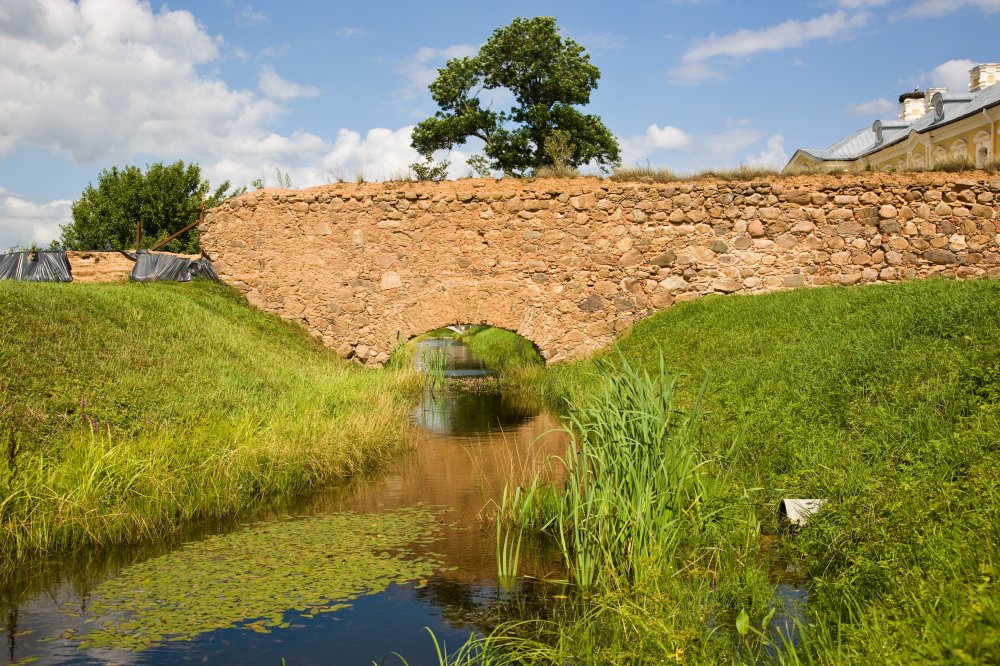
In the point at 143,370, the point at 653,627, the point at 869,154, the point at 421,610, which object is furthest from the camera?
the point at 869,154

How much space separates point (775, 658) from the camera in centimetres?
387

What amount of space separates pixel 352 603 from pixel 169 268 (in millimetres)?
10912

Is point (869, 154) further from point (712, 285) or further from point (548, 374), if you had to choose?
point (548, 374)

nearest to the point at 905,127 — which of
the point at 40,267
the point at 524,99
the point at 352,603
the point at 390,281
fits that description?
the point at 524,99

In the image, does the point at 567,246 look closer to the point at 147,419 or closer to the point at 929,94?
the point at 147,419

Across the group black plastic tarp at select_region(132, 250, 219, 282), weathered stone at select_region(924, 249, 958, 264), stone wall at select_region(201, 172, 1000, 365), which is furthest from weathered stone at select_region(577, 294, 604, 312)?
black plastic tarp at select_region(132, 250, 219, 282)

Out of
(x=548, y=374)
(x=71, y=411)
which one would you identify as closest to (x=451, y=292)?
(x=548, y=374)

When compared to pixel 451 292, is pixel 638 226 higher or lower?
higher

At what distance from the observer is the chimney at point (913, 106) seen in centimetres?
3353

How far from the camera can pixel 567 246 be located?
13.6 m

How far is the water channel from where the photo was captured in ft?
14.2

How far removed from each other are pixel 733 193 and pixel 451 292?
5.01 meters

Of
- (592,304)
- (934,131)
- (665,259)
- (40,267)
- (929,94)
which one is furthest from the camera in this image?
(929,94)

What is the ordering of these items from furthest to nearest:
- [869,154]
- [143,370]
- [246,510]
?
1. [869,154]
2. [143,370]
3. [246,510]
